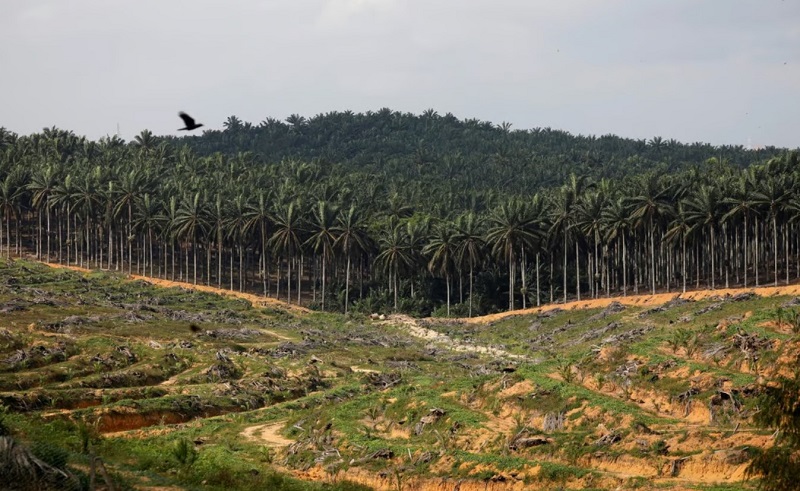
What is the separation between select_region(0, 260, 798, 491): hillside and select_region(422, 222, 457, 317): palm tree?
1320 inches

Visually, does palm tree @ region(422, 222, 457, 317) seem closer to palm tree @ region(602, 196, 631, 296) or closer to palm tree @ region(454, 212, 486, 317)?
palm tree @ region(454, 212, 486, 317)

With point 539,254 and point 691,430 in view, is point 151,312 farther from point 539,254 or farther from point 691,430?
point 691,430

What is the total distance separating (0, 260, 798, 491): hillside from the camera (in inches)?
1425

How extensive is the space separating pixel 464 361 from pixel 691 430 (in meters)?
39.7

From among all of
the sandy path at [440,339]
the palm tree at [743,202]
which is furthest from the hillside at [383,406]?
the palm tree at [743,202]

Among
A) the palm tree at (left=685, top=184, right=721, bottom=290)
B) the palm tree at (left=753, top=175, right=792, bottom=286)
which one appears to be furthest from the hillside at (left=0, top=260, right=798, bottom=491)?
the palm tree at (left=753, top=175, right=792, bottom=286)

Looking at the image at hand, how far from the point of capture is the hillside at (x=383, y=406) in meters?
36.2

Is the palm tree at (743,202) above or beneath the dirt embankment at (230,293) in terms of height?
above

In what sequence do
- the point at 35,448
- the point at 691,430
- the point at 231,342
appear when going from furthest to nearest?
the point at 231,342, the point at 691,430, the point at 35,448

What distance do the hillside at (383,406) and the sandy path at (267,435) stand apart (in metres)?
0.18

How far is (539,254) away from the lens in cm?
12162

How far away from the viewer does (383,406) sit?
49.8 meters

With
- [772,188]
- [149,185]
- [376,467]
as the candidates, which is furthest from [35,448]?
[149,185]

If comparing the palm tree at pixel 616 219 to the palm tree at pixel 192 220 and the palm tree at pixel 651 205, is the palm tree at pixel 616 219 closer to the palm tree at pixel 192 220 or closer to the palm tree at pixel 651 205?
the palm tree at pixel 651 205
